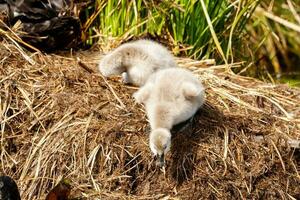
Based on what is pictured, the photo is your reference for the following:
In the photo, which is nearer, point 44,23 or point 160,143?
point 160,143

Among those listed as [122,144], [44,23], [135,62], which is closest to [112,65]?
[135,62]

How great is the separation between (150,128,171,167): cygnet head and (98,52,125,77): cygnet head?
0.83 m

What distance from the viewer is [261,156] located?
5.66 metres

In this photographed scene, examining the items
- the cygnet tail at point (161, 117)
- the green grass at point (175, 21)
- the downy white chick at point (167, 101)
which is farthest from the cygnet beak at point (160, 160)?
the green grass at point (175, 21)

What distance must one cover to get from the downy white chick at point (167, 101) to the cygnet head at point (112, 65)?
268 mm

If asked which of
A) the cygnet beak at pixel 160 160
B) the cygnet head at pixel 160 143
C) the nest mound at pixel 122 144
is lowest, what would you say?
the nest mound at pixel 122 144

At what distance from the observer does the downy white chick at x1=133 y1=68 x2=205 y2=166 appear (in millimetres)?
5086

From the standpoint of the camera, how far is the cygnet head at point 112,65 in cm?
582

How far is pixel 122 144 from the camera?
5492 mm

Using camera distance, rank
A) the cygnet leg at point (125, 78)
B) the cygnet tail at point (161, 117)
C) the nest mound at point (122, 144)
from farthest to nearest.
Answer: the cygnet leg at point (125, 78) → the nest mound at point (122, 144) → the cygnet tail at point (161, 117)

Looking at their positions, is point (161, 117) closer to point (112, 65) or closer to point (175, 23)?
point (112, 65)

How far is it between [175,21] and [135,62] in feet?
3.44

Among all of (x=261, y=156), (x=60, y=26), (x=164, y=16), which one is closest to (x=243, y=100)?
(x=261, y=156)

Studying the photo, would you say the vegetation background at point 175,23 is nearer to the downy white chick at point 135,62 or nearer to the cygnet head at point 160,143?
the downy white chick at point 135,62
